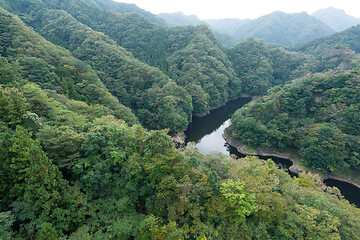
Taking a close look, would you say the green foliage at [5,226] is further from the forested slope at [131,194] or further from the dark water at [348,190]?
the dark water at [348,190]

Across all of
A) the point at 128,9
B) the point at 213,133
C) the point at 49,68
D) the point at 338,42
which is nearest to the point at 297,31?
the point at 338,42

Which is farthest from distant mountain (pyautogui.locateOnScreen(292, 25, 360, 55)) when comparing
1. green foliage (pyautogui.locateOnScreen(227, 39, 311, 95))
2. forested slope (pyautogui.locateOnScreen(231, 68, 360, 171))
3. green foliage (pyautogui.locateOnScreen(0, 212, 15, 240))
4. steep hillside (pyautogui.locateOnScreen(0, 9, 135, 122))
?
green foliage (pyautogui.locateOnScreen(0, 212, 15, 240))

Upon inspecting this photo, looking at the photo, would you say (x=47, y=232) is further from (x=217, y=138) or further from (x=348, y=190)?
(x=348, y=190)

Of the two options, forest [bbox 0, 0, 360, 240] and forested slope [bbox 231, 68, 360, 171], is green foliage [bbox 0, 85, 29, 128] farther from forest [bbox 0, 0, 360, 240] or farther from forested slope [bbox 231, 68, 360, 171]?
forested slope [bbox 231, 68, 360, 171]

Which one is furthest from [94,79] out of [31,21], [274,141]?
[31,21]

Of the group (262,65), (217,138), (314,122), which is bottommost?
(217,138)

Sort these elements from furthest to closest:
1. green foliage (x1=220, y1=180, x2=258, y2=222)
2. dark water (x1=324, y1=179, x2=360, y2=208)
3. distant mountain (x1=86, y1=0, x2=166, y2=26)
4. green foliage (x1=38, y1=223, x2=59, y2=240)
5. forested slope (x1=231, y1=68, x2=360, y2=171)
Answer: distant mountain (x1=86, y1=0, x2=166, y2=26) → forested slope (x1=231, y1=68, x2=360, y2=171) → dark water (x1=324, y1=179, x2=360, y2=208) → green foliage (x1=220, y1=180, x2=258, y2=222) → green foliage (x1=38, y1=223, x2=59, y2=240)
